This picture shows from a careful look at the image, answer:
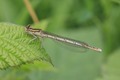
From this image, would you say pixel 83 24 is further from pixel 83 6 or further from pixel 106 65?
pixel 106 65

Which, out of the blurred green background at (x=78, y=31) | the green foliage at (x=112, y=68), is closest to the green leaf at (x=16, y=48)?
the blurred green background at (x=78, y=31)

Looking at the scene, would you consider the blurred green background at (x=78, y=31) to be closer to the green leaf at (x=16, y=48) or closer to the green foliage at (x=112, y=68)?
the green foliage at (x=112, y=68)

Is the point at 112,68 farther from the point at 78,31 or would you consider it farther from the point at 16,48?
the point at 16,48

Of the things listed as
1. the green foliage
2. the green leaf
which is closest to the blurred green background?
A: the green foliage

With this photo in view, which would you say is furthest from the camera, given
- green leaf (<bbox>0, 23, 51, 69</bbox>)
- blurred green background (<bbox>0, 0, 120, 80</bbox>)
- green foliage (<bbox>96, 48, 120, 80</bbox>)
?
blurred green background (<bbox>0, 0, 120, 80</bbox>)

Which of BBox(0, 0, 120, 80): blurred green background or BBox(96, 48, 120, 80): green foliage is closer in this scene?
BBox(96, 48, 120, 80): green foliage

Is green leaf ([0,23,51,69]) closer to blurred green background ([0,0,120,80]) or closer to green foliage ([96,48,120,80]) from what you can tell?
blurred green background ([0,0,120,80])
